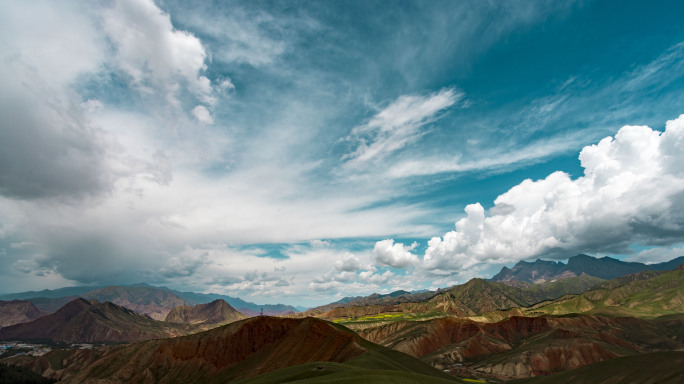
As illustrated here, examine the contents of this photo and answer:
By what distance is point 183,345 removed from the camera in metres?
185

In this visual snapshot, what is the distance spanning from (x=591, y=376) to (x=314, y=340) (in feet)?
344

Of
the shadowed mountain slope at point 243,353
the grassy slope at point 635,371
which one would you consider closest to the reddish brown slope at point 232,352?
→ the shadowed mountain slope at point 243,353

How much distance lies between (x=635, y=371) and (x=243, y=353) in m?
154

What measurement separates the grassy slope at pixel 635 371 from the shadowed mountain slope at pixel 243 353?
5517 centimetres

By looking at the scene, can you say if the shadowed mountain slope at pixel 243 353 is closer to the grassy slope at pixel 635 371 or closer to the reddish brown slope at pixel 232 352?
the reddish brown slope at pixel 232 352

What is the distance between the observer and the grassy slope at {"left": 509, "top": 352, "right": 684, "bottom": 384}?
4443 inches

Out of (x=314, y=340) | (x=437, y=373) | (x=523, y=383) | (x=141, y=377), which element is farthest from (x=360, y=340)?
(x=141, y=377)

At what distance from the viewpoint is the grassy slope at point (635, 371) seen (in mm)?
112850

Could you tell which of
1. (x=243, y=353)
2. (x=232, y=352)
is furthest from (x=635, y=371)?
(x=232, y=352)

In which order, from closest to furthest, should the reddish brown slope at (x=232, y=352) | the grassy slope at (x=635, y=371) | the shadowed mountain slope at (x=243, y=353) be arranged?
the grassy slope at (x=635, y=371) → the shadowed mountain slope at (x=243, y=353) → the reddish brown slope at (x=232, y=352)

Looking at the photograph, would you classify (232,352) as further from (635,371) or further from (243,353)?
(635,371)

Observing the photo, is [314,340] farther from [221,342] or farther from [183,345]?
[183,345]

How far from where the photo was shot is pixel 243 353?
168250 millimetres

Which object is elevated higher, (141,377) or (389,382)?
(389,382)
